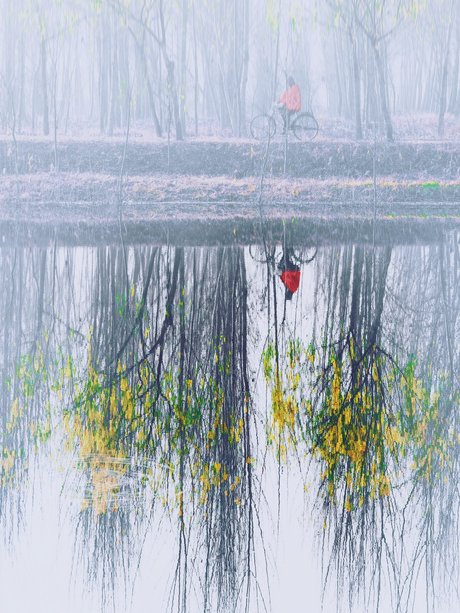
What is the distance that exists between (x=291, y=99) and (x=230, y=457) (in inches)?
526

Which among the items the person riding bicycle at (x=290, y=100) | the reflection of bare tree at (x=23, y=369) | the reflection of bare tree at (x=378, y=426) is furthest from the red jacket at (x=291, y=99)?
the reflection of bare tree at (x=378, y=426)

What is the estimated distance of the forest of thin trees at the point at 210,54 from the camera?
704 inches

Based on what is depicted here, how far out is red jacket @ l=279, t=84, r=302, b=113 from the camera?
51.7 feet

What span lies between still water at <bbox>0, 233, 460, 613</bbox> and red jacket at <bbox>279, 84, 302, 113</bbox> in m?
10.3

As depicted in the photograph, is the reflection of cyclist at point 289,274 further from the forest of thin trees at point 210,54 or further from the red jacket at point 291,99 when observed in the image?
the forest of thin trees at point 210,54

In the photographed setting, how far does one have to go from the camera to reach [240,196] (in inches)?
621

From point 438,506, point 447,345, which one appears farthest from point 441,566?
point 447,345

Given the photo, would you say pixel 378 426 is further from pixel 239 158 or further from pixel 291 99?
pixel 239 158

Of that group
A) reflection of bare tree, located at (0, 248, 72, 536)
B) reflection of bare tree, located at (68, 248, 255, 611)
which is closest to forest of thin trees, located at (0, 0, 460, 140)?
reflection of bare tree, located at (0, 248, 72, 536)

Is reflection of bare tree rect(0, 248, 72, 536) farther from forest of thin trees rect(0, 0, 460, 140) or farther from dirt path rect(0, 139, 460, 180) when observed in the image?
forest of thin trees rect(0, 0, 460, 140)

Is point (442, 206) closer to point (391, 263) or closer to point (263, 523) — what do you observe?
point (391, 263)

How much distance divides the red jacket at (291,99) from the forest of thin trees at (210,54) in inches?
49.9

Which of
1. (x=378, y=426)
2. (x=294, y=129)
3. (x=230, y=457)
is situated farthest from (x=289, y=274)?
(x=294, y=129)

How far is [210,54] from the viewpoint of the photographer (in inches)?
803
